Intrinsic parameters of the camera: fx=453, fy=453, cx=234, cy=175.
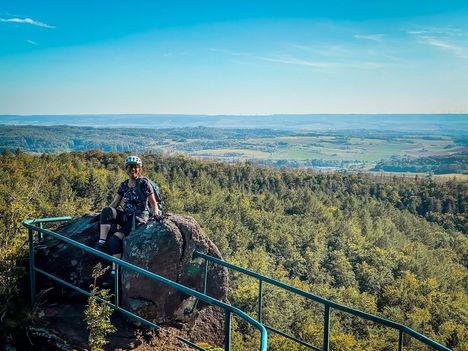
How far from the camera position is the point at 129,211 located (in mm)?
7551

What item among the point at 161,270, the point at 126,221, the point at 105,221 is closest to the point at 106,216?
the point at 105,221

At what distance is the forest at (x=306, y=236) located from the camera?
34.9 meters

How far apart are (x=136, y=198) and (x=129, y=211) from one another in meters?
0.25

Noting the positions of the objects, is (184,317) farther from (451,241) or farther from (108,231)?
(451,241)

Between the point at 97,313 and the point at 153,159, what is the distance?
9617 centimetres

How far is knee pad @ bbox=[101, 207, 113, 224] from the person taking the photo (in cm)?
742

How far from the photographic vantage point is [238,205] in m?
79.8

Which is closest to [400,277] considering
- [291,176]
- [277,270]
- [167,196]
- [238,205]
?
[277,270]

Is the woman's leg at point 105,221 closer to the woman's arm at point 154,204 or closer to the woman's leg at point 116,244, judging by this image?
the woman's leg at point 116,244

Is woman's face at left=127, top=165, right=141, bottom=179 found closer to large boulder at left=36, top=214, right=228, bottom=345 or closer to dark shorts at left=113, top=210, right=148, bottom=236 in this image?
dark shorts at left=113, top=210, right=148, bottom=236

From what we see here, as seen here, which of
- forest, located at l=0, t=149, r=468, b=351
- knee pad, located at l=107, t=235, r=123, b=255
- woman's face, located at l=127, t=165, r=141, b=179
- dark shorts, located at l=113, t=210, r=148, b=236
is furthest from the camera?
forest, located at l=0, t=149, r=468, b=351

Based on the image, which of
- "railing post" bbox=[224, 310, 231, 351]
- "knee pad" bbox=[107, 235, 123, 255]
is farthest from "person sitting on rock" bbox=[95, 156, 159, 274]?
"railing post" bbox=[224, 310, 231, 351]

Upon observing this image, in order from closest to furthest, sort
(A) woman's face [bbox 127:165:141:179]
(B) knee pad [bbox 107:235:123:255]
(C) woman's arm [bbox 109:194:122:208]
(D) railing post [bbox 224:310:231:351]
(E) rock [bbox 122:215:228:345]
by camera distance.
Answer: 1. (D) railing post [bbox 224:310:231:351]
2. (E) rock [bbox 122:215:228:345]
3. (B) knee pad [bbox 107:235:123:255]
4. (A) woman's face [bbox 127:165:141:179]
5. (C) woman's arm [bbox 109:194:122:208]

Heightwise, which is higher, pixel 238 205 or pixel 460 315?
pixel 238 205
